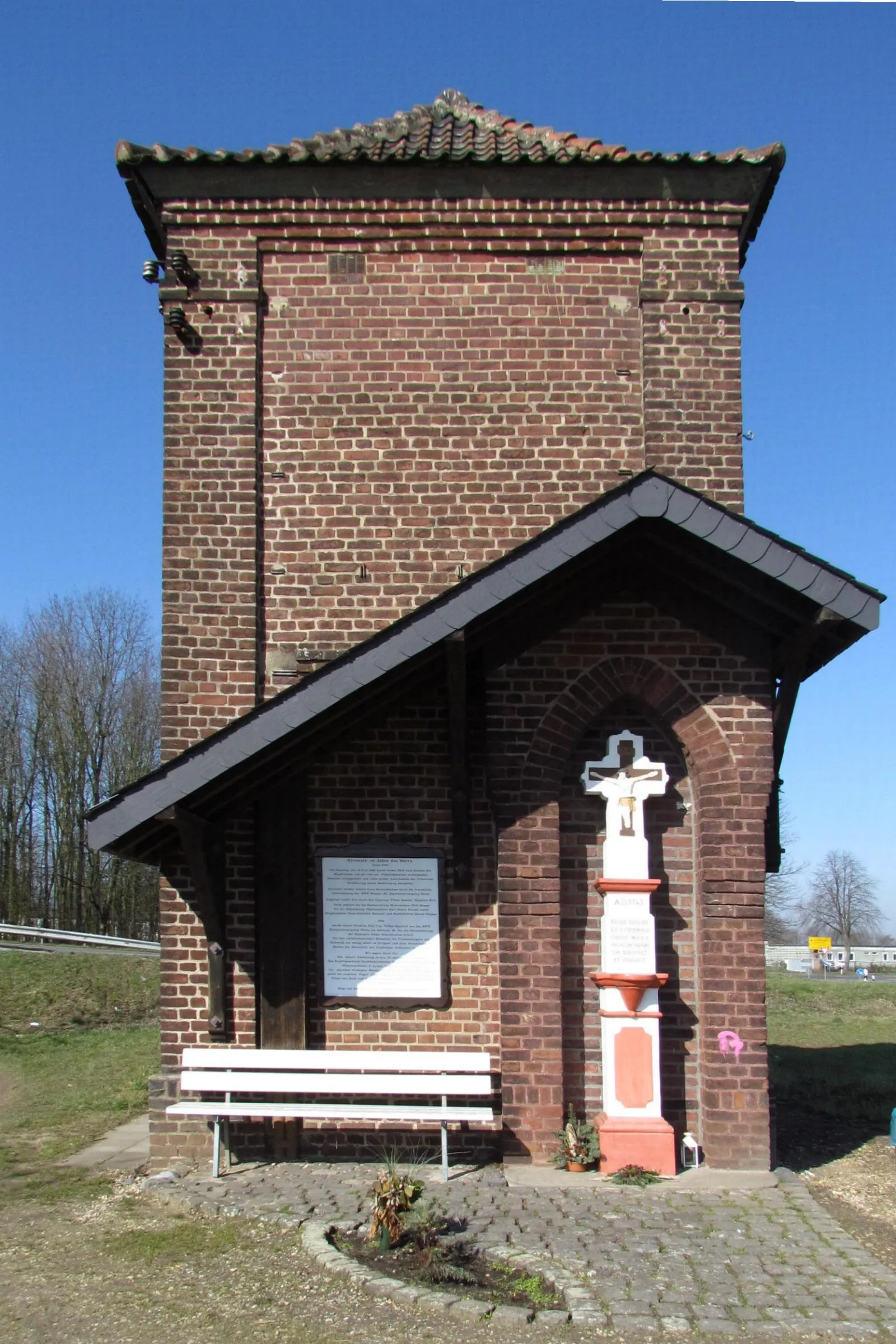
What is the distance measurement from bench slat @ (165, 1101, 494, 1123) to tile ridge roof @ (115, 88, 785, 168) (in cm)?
694

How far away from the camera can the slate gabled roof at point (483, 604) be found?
7637 millimetres

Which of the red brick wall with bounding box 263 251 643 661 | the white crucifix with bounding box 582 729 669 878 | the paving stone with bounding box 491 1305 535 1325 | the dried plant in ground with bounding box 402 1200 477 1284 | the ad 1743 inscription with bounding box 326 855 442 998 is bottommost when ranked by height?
the paving stone with bounding box 491 1305 535 1325

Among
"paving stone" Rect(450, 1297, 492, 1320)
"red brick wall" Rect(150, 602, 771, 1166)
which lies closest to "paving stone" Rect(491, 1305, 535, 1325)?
"paving stone" Rect(450, 1297, 492, 1320)

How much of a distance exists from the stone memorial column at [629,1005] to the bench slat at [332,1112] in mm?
869

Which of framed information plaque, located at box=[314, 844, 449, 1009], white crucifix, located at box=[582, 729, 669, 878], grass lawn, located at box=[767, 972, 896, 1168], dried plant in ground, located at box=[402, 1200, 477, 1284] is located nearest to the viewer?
dried plant in ground, located at box=[402, 1200, 477, 1284]

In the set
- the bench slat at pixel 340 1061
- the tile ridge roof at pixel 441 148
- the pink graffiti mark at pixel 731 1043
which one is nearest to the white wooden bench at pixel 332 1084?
the bench slat at pixel 340 1061

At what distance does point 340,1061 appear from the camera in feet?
27.4

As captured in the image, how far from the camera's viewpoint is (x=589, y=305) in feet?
31.5

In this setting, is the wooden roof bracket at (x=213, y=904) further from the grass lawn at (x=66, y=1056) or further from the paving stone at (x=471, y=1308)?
the paving stone at (x=471, y=1308)

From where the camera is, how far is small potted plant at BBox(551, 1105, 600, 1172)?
26.3 ft

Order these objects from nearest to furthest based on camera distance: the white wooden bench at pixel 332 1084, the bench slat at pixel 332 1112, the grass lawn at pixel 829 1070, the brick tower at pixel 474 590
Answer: the bench slat at pixel 332 1112 < the white wooden bench at pixel 332 1084 < the brick tower at pixel 474 590 < the grass lawn at pixel 829 1070

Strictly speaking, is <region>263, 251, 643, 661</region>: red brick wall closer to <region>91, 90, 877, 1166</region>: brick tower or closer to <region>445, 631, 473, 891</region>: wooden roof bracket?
<region>91, 90, 877, 1166</region>: brick tower

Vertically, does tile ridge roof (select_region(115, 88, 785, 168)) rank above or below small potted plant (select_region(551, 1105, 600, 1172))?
above

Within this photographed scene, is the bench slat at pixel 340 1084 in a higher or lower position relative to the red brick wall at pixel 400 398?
lower
